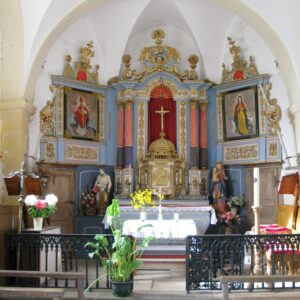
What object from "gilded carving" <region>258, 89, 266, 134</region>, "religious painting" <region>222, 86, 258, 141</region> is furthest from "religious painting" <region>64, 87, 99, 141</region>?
"gilded carving" <region>258, 89, 266, 134</region>

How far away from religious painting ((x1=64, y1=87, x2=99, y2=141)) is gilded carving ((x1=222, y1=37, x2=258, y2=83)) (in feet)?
12.3

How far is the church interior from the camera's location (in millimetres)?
9906

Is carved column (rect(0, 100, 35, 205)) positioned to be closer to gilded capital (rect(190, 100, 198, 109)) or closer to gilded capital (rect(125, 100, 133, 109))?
gilded capital (rect(125, 100, 133, 109))

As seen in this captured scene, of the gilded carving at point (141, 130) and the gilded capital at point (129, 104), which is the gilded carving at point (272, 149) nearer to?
the gilded carving at point (141, 130)

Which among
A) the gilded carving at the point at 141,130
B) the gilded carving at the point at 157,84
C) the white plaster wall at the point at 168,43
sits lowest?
the gilded carving at the point at 141,130

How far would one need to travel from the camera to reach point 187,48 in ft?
42.2

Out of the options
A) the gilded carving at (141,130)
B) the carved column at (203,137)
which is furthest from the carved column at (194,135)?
the gilded carving at (141,130)

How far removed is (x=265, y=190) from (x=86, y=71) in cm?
565

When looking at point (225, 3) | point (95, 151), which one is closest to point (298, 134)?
point (225, 3)

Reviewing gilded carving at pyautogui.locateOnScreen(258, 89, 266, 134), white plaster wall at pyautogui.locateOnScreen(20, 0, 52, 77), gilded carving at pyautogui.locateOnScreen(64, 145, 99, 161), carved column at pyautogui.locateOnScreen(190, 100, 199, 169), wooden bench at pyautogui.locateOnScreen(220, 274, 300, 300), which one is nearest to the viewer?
wooden bench at pyautogui.locateOnScreen(220, 274, 300, 300)

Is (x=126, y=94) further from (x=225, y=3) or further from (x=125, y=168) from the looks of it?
(x=225, y=3)

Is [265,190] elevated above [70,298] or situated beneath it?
elevated above

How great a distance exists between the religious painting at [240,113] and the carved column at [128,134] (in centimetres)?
255

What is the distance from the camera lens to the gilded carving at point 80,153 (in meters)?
11.4
